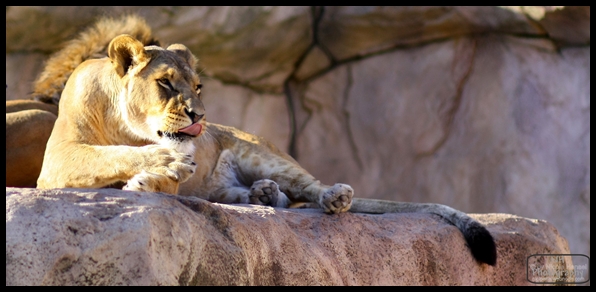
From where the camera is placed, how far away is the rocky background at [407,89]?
257 inches

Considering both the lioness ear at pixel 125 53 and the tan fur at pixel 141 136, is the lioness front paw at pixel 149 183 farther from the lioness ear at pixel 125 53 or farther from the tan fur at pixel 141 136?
the lioness ear at pixel 125 53

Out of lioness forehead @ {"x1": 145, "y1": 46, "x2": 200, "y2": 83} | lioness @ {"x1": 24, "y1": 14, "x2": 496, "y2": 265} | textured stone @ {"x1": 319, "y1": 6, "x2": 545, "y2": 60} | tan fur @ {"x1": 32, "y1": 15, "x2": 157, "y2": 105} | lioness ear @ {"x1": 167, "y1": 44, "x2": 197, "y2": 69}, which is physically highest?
textured stone @ {"x1": 319, "y1": 6, "x2": 545, "y2": 60}

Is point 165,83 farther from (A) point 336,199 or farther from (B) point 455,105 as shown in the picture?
(B) point 455,105

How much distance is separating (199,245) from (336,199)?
3.84 feet

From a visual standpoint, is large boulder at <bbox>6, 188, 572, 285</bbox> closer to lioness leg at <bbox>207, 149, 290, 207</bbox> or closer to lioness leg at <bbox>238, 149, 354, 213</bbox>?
lioness leg at <bbox>238, 149, 354, 213</bbox>

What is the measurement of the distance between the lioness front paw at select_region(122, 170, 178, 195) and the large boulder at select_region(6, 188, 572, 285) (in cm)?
A: 26

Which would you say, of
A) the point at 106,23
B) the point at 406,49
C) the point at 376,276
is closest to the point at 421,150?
the point at 406,49

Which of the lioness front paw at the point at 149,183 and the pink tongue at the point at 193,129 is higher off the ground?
the pink tongue at the point at 193,129

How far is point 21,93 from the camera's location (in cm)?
657

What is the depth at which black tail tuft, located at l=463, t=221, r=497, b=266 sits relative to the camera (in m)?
3.38

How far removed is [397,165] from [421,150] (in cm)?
30

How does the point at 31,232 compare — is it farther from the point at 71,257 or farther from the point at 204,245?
the point at 204,245

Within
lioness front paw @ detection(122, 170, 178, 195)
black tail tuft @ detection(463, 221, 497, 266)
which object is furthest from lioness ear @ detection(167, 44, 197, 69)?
black tail tuft @ detection(463, 221, 497, 266)

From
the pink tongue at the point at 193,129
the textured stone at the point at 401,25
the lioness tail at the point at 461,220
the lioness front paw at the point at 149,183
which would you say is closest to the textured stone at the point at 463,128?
the textured stone at the point at 401,25
